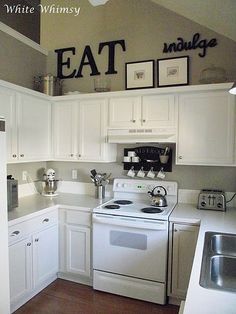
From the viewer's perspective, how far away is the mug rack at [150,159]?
292 cm

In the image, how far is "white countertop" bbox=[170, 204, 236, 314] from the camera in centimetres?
99

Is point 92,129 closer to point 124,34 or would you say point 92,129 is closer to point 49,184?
point 49,184

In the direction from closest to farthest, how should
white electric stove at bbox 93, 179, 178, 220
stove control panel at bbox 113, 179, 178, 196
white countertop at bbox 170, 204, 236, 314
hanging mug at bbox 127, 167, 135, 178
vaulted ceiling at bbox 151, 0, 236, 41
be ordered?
white countertop at bbox 170, 204, 236, 314 → vaulted ceiling at bbox 151, 0, 236, 41 → white electric stove at bbox 93, 179, 178, 220 → stove control panel at bbox 113, 179, 178, 196 → hanging mug at bbox 127, 167, 135, 178

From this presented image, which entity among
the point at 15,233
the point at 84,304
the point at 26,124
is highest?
the point at 26,124

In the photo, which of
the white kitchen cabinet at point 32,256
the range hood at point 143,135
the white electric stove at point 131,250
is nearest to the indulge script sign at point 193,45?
the range hood at point 143,135

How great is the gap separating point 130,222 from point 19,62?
226cm

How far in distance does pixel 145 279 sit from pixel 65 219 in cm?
101

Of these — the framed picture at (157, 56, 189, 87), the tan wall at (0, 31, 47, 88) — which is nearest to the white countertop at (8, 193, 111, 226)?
the tan wall at (0, 31, 47, 88)

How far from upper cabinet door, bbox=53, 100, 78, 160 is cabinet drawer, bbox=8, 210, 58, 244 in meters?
0.75

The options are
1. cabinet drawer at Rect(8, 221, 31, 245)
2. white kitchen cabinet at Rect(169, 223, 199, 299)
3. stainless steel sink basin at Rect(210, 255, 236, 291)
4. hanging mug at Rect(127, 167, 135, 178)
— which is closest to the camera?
stainless steel sink basin at Rect(210, 255, 236, 291)

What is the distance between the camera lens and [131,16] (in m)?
3.06

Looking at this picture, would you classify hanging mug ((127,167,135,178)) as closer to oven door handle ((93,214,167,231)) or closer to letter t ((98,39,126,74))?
oven door handle ((93,214,167,231))

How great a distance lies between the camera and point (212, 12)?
7.36 feet

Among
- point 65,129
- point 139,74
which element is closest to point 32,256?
point 65,129
